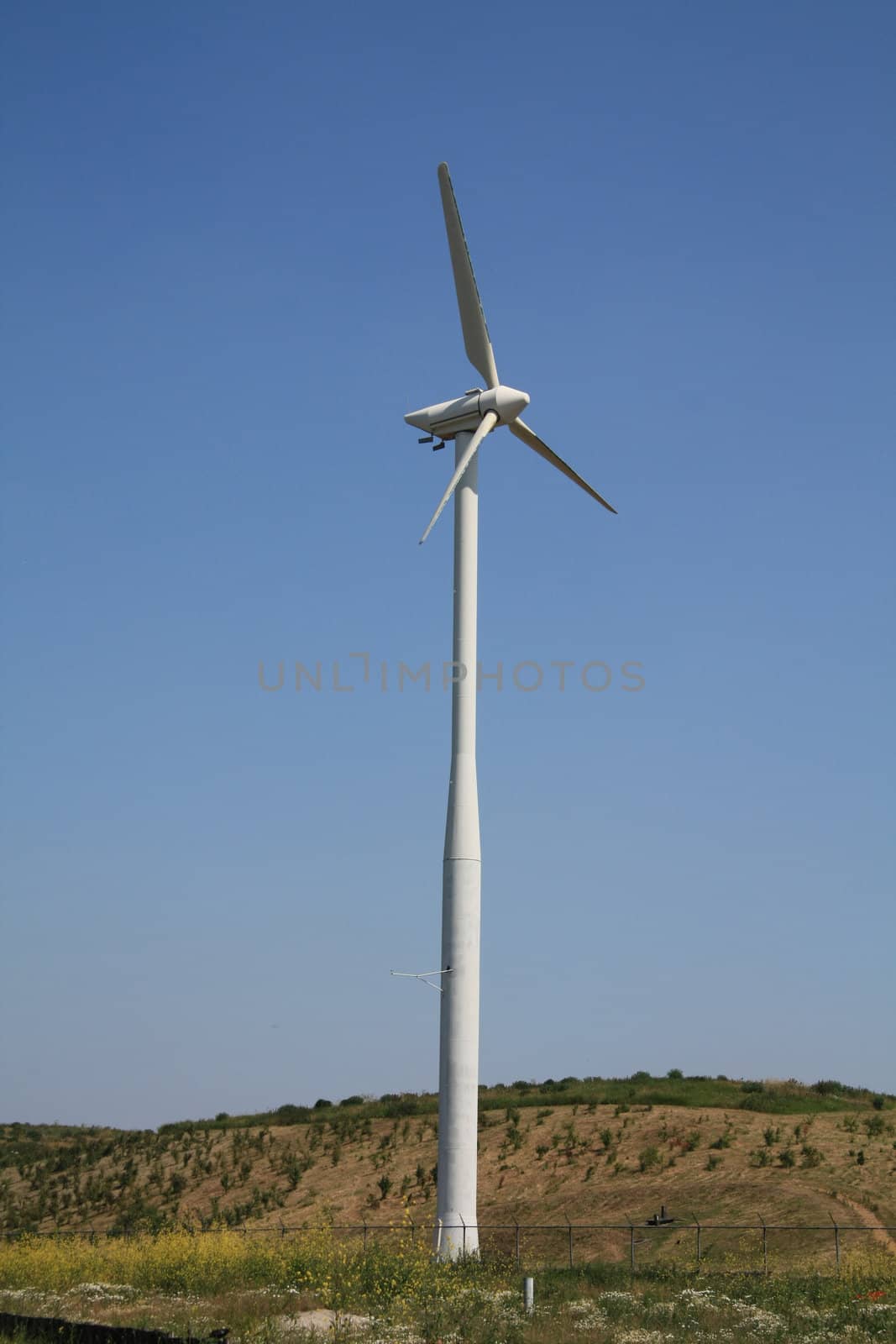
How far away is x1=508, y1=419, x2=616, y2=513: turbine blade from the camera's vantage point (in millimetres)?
41594

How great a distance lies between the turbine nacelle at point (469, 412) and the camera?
3956 centimetres

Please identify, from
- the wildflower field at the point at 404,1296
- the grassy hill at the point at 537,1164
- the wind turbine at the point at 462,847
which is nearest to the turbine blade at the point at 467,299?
the wind turbine at the point at 462,847

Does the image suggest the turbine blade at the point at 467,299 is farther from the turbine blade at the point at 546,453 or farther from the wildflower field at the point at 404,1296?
the wildflower field at the point at 404,1296

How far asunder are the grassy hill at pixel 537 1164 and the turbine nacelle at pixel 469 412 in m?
26.9

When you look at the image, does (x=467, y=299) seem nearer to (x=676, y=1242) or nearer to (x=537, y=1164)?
(x=676, y=1242)

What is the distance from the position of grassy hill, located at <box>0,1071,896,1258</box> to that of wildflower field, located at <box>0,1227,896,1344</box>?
12595mm

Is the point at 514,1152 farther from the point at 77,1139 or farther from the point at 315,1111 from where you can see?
the point at 77,1139

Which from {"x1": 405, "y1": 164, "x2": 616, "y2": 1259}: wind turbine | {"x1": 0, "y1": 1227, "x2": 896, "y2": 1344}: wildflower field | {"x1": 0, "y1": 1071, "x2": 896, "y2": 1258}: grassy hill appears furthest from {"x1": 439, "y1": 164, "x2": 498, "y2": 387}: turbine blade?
{"x1": 0, "y1": 1071, "x2": 896, "y2": 1258}: grassy hill

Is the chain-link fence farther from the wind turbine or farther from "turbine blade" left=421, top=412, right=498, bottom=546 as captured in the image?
"turbine blade" left=421, top=412, right=498, bottom=546

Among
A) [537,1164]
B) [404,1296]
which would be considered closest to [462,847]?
[404,1296]

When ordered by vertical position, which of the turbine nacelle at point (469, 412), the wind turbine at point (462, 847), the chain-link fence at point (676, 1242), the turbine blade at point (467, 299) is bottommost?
the chain-link fence at point (676, 1242)

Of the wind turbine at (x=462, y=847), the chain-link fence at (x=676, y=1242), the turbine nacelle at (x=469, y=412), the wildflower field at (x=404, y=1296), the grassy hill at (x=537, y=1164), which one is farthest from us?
the grassy hill at (x=537, y=1164)

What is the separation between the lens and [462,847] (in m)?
35.1

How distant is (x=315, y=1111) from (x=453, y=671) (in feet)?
173
